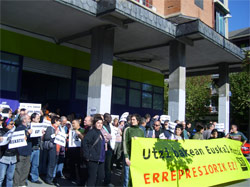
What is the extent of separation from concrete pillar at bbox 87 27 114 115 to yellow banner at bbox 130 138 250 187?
20.3 ft

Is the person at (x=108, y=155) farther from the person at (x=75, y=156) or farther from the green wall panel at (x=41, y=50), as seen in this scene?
the green wall panel at (x=41, y=50)

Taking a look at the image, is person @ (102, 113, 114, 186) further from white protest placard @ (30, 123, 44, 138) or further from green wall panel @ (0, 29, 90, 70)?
green wall panel @ (0, 29, 90, 70)

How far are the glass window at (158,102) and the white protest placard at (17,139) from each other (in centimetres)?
1815

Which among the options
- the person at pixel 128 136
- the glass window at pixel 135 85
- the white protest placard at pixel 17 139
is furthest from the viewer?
the glass window at pixel 135 85

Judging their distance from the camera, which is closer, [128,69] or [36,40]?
[36,40]

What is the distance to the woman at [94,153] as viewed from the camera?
230 inches

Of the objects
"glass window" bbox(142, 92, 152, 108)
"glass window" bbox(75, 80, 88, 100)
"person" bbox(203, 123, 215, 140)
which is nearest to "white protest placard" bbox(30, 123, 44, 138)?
"person" bbox(203, 123, 215, 140)

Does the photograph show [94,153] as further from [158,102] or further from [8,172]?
[158,102]

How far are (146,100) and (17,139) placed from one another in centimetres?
1727

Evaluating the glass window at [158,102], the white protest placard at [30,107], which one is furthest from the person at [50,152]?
the glass window at [158,102]

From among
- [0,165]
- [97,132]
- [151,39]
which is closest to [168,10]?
[151,39]

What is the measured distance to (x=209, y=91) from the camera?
3538cm

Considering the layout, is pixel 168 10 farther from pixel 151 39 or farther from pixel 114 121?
pixel 114 121

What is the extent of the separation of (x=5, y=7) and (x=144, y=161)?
972 centimetres
